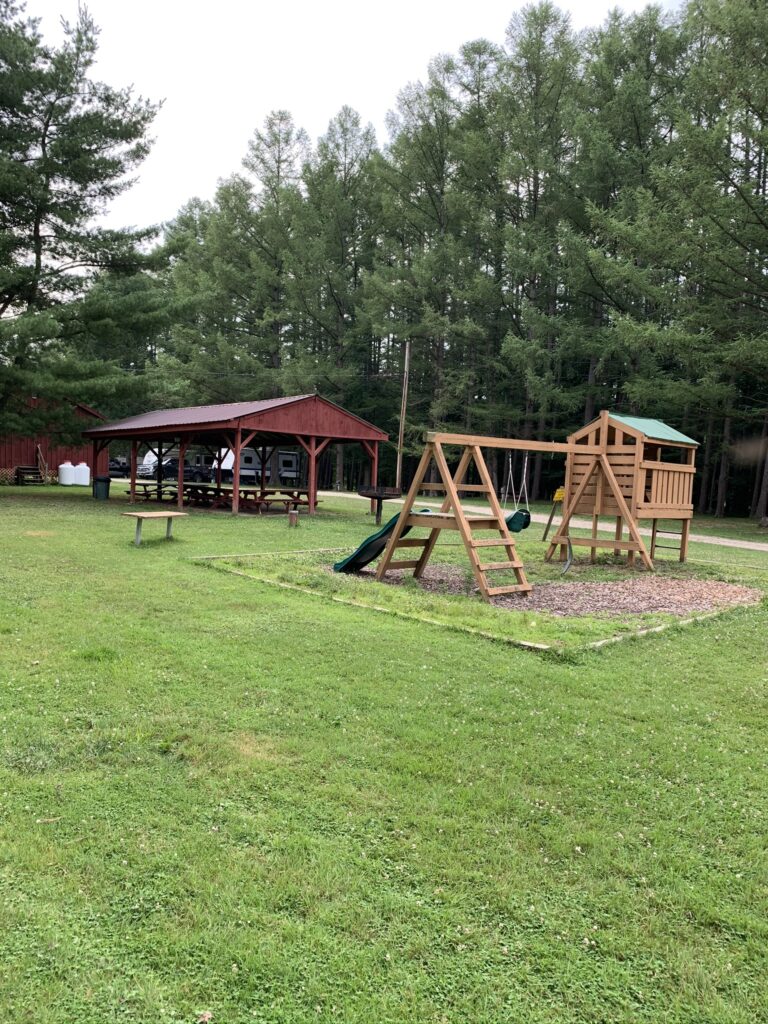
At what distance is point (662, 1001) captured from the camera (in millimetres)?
1989

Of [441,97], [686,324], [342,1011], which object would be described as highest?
[441,97]

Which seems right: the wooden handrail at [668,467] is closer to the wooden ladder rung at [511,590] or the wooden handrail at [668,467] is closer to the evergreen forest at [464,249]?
the wooden ladder rung at [511,590]

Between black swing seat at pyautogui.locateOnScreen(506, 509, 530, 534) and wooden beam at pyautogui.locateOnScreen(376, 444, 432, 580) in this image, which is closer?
wooden beam at pyautogui.locateOnScreen(376, 444, 432, 580)

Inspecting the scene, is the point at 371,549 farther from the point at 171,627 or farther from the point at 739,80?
the point at 739,80

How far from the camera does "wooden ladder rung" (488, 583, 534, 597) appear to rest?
7891 millimetres

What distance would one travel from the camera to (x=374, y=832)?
2799 millimetres

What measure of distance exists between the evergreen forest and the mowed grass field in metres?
17.1

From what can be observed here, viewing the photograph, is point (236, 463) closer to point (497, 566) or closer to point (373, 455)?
point (373, 455)

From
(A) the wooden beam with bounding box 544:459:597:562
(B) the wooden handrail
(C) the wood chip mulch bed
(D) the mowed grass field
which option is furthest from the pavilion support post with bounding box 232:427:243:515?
(D) the mowed grass field

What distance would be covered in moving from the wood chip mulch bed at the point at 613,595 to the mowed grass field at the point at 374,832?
2128mm

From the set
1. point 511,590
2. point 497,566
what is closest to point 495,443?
point 497,566

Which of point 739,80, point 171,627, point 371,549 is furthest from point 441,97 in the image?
point 171,627

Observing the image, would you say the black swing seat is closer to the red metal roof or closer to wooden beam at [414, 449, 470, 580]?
wooden beam at [414, 449, 470, 580]

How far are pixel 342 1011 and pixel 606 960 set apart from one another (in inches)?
33.3
